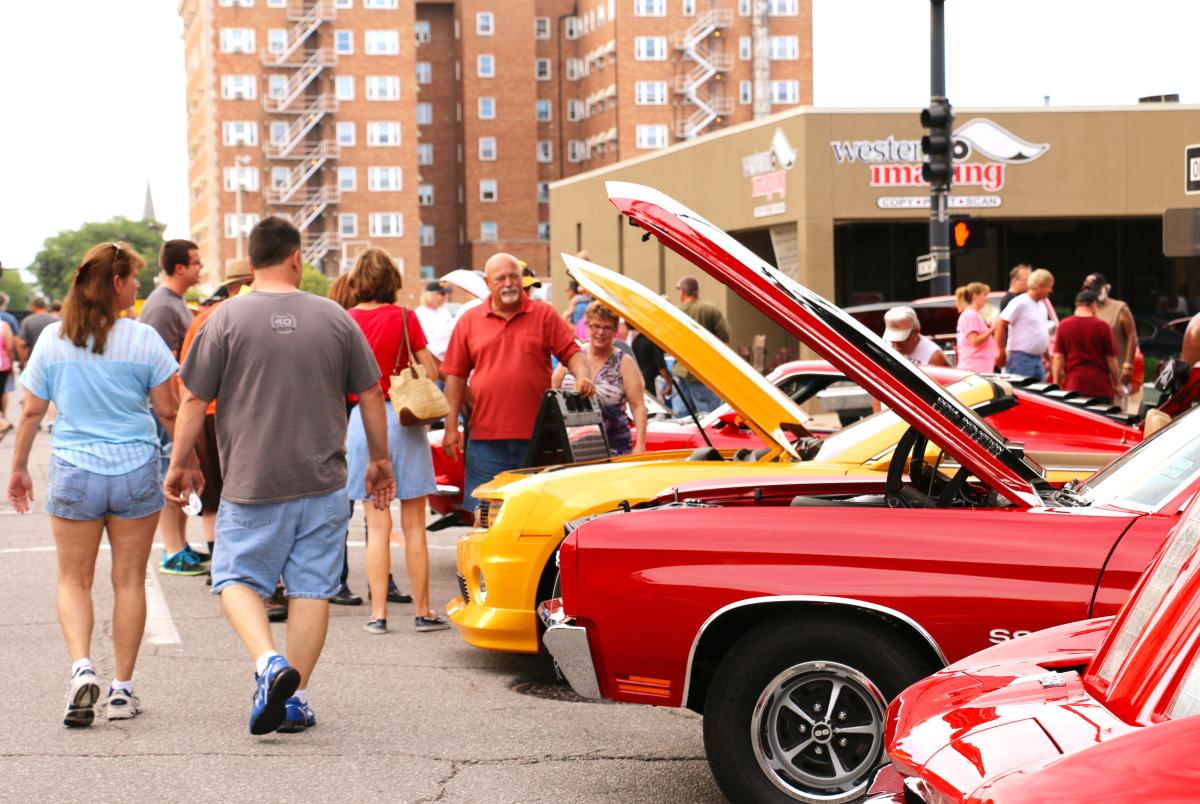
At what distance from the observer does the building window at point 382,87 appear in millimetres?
99938

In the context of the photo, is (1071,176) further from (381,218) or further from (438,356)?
(381,218)

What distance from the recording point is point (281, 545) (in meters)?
6.13

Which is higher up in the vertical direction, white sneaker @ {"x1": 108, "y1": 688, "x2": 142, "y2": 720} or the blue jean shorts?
the blue jean shorts

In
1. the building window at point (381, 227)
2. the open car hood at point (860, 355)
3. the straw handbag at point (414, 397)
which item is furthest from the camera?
the building window at point (381, 227)

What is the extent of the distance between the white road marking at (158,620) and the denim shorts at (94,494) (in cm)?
199

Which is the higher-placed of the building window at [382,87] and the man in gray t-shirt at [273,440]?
the building window at [382,87]

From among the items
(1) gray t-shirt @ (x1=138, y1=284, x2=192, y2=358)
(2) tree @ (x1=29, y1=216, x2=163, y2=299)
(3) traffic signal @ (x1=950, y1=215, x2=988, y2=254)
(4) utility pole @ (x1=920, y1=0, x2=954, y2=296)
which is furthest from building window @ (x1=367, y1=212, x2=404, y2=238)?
(1) gray t-shirt @ (x1=138, y1=284, x2=192, y2=358)

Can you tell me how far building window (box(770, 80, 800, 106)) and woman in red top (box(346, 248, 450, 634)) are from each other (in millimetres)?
90727

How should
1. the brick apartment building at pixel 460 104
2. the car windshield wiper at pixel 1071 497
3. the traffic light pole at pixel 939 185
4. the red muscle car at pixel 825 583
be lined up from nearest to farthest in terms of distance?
1. the red muscle car at pixel 825 583
2. the car windshield wiper at pixel 1071 497
3. the traffic light pole at pixel 939 185
4. the brick apartment building at pixel 460 104

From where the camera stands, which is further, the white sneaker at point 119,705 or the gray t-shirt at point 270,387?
the white sneaker at point 119,705

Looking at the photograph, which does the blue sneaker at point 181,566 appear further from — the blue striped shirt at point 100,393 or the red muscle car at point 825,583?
the red muscle car at point 825,583

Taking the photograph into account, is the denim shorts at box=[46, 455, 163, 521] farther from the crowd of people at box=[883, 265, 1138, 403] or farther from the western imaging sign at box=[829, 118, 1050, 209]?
the western imaging sign at box=[829, 118, 1050, 209]

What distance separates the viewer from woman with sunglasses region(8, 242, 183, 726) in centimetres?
641

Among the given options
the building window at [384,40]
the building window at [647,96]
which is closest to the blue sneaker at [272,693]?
the building window at [647,96]
